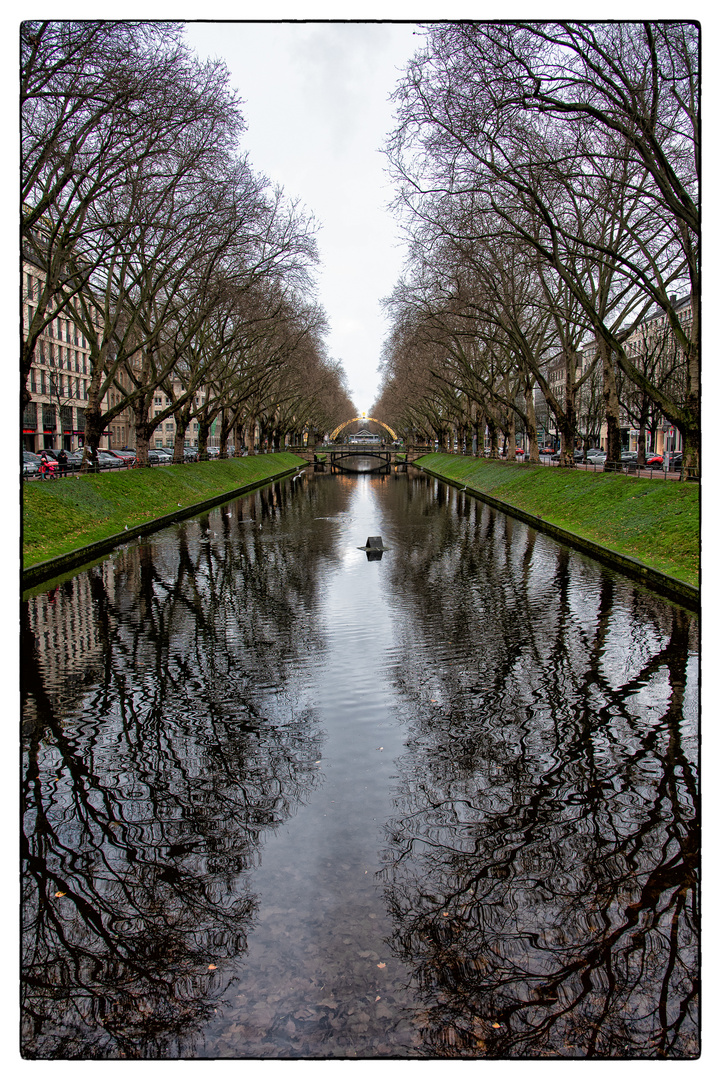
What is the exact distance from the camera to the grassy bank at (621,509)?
16531 millimetres

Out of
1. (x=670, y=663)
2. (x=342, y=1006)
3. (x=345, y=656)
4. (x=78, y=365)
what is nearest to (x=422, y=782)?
(x=342, y=1006)

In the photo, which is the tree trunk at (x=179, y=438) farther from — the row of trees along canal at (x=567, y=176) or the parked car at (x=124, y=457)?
the row of trees along canal at (x=567, y=176)

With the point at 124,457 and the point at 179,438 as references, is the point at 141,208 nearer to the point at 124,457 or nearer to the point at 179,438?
the point at 179,438

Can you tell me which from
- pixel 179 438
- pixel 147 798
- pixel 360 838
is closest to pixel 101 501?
pixel 179 438

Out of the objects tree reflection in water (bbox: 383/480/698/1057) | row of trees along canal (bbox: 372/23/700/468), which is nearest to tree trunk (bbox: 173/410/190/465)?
row of trees along canal (bbox: 372/23/700/468)

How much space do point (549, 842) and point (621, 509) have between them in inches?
747

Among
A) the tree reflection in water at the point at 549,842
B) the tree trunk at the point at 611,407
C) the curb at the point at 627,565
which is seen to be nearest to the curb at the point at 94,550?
the tree reflection in water at the point at 549,842

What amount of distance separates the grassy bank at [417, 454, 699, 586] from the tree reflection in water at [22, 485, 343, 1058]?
844cm

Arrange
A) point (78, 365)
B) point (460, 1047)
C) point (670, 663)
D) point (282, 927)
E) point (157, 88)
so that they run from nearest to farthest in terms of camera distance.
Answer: point (460, 1047)
point (282, 927)
point (670, 663)
point (157, 88)
point (78, 365)

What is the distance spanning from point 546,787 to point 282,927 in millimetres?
2646

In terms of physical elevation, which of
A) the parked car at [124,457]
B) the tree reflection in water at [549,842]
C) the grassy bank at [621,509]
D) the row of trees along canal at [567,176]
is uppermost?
the row of trees along canal at [567,176]

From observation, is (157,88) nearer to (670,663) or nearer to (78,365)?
(670,663)

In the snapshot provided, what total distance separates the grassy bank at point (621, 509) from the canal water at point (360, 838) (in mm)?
4776

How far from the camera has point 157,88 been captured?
16109 mm
